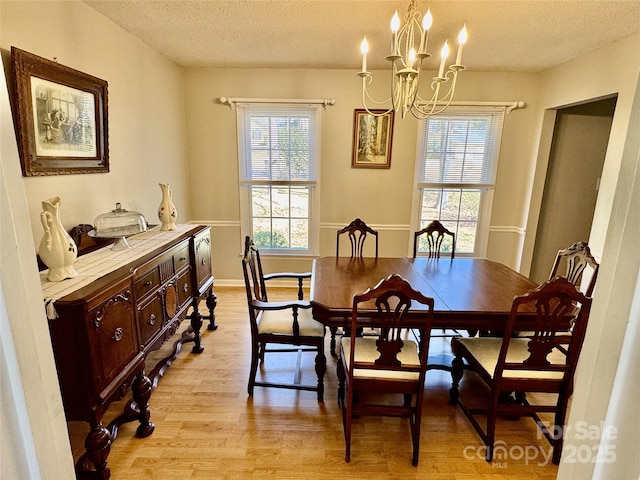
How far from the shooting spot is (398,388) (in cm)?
171

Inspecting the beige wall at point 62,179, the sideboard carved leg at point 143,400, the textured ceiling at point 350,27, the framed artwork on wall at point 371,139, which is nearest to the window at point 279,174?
the framed artwork on wall at point 371,139

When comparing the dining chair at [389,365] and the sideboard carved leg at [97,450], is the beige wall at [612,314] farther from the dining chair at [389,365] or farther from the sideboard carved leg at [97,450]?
the sideboard carved leg at [97,450]

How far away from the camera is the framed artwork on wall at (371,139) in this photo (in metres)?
3.68

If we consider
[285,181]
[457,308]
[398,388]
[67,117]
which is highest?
[67,117]

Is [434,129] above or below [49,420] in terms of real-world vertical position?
above

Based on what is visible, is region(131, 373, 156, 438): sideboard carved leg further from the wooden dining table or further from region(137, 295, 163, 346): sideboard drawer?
the wooden dining table

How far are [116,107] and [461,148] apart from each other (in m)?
3.37

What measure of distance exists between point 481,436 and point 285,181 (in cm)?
298

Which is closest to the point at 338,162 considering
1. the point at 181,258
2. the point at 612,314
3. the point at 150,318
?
the point at 181,258

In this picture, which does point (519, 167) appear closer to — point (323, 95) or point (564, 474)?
point (323, 95)

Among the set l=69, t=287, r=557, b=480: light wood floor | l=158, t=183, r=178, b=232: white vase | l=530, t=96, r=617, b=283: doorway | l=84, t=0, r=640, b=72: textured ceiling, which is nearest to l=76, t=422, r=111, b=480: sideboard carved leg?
l=69, t=287, r=557, b=480: light wood floor

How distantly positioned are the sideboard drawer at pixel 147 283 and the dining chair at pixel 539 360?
184 centimetres

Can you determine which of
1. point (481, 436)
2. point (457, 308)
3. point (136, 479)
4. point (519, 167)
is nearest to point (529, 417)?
point (481, 436)

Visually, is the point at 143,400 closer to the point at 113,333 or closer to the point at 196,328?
the point at 113,333
